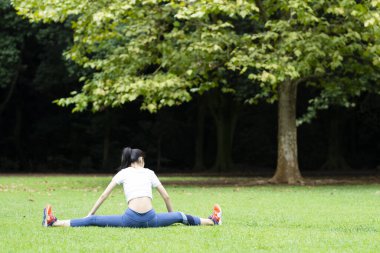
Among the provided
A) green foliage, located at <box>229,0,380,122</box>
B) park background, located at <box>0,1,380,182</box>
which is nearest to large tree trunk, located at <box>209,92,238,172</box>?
park background, located at <box>0,1,380,182</box>

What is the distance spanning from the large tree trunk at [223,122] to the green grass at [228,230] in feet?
81.4

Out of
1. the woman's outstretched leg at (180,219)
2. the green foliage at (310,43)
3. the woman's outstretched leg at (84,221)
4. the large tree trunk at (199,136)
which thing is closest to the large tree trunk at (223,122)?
the large tree trunk at (199,136)

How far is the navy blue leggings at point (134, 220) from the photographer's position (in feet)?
37.4

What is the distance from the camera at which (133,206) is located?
11359mm

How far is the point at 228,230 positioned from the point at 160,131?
38.4 metres

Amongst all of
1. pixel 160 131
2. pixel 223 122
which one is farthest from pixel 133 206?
pixel 160 131

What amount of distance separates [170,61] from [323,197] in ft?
30.5

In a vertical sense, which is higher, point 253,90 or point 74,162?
point 253,90

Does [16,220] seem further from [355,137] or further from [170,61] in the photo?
[355,137]

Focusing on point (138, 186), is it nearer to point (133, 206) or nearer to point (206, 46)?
point (133, 206)

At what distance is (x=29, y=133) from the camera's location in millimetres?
52531

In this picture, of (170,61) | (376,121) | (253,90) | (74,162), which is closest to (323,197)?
(170,61)

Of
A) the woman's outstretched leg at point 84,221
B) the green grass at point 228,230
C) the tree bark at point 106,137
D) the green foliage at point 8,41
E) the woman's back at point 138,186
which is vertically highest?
the green foliage at point 8,41

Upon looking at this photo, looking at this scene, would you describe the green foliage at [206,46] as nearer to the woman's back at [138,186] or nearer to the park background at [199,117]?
the park background at [199,117]
